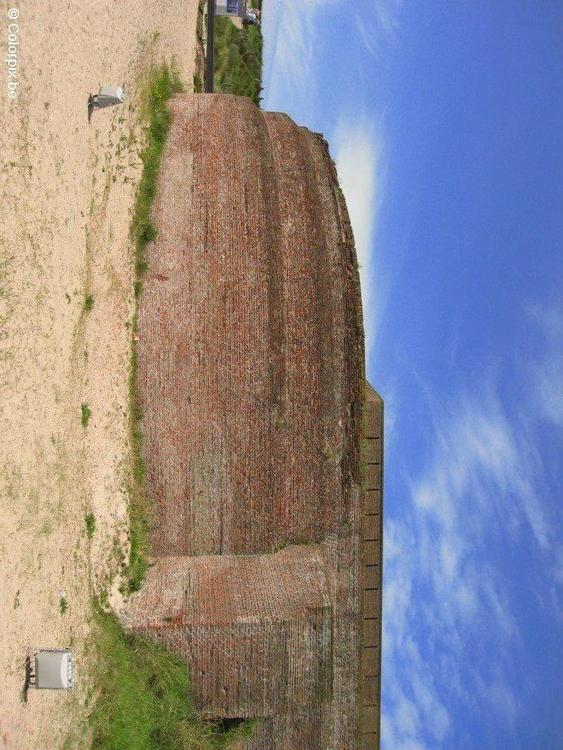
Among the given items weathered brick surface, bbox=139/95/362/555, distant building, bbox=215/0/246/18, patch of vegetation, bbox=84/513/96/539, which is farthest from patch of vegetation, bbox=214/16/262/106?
patch of vegetation, bbox=84/513/96/539

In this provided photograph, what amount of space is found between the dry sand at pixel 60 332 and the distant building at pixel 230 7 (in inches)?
305

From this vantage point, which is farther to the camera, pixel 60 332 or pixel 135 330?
pixel 135 330

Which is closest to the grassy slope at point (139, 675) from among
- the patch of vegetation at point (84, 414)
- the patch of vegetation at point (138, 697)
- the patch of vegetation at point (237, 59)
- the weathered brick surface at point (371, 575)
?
the patch of vegetation at point (138, 697)

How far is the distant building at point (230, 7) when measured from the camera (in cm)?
1633

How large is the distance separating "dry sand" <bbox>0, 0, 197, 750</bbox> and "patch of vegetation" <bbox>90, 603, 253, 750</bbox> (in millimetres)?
345

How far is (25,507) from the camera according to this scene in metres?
6.60

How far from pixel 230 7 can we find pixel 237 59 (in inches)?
44.7

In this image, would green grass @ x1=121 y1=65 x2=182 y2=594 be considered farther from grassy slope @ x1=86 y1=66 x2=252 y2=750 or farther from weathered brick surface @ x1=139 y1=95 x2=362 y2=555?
weathered brick surface @ x1=139 y1=95 x2=362 y2=555

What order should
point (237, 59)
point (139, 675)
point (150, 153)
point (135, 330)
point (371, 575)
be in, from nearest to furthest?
point (139, 675) < point (135, 330) < point (150, 153) < point (371, 575) < point (237, 59)

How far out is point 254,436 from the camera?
29.0 ft

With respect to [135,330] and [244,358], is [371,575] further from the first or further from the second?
[135,330]

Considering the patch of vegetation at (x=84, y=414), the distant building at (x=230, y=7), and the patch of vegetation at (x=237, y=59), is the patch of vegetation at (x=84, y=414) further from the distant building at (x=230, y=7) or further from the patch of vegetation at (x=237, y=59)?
the distant building at (x=230, y=7)

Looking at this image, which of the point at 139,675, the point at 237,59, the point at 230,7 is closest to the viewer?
the point at 139,675

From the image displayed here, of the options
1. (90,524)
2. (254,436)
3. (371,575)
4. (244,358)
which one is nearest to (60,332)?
(90,524)
